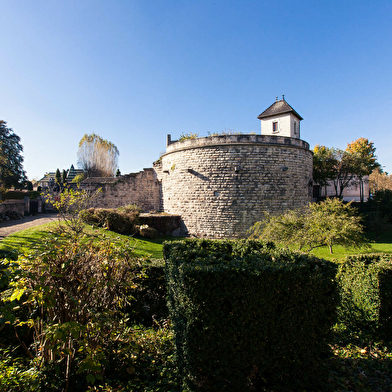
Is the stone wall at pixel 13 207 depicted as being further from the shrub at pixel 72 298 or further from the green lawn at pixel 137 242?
the shrub at pixel 72 298

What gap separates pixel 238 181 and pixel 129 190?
29.8 ft

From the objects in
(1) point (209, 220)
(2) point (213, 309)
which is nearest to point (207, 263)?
(2) point (213, 309)

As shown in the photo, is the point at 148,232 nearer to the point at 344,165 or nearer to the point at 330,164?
the point at 330,164

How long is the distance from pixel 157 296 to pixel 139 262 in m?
1.46

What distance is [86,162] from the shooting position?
39188 millimetres

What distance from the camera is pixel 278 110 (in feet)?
74.3

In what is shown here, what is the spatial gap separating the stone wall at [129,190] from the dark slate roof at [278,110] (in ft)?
37.9

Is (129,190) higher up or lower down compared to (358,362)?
higher up

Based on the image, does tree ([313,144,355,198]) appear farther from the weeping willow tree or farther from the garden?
the weeping willow tree

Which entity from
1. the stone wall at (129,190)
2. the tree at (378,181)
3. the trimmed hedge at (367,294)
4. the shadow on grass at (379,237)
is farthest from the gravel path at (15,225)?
the tree at (378,181)

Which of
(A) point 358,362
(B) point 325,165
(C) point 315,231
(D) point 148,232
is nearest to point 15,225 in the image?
(D) point 148,232

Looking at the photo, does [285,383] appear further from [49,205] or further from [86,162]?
[86,162]

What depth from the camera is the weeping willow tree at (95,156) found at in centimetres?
3911

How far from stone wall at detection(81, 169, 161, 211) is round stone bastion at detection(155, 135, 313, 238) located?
5299mm
